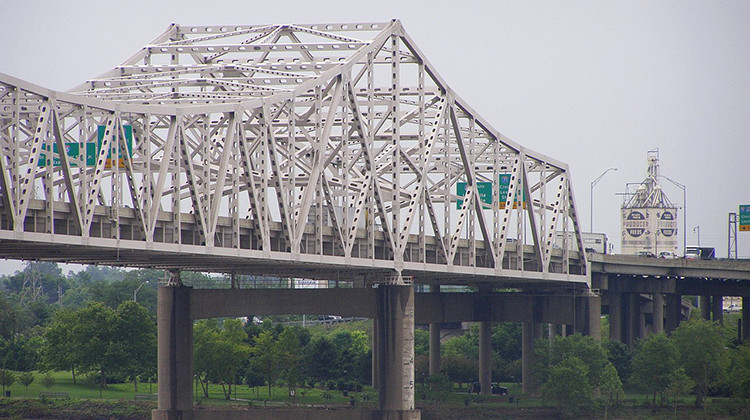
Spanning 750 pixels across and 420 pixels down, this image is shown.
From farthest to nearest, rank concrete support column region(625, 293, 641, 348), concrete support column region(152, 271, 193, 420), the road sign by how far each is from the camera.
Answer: the road sign → concrete support column region(625, 293, 641, 348) → concrete support column region(152, 271, 193, 420)

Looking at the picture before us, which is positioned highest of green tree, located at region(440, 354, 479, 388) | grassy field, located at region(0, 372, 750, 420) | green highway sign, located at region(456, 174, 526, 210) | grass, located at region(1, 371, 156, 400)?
green highway sign, located at region(456, 174, 526, 210)

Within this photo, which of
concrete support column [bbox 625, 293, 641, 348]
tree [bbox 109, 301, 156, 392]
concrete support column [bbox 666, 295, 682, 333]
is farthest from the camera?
concrete support column [bbox 625, 293, 641, 348]

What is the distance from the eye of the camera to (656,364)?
114 meters

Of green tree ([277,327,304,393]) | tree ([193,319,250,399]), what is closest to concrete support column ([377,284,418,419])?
tree ([193,319,250,399])

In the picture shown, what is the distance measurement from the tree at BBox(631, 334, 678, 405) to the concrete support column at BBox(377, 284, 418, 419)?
91.3ft

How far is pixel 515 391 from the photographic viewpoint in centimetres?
13688

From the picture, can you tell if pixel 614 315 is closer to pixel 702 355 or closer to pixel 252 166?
pixel 702 355

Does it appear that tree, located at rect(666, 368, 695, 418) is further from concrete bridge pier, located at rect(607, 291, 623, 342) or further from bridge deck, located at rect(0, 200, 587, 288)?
concrete bridge pier, located at rect(607, 291, 623, 342)

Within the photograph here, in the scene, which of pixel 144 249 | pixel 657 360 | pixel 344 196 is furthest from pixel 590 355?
pixel 144 249

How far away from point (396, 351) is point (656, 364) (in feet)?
97.5

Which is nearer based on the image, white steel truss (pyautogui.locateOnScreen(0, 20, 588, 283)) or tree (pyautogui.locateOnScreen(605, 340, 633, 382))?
white steel truss (pyautogui.locateOnScreen(0, 20, 588, 283))

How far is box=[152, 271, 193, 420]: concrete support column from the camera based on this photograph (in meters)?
95.5

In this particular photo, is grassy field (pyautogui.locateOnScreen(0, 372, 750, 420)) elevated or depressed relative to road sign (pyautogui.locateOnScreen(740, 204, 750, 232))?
depressed

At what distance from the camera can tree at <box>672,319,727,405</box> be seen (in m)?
115
